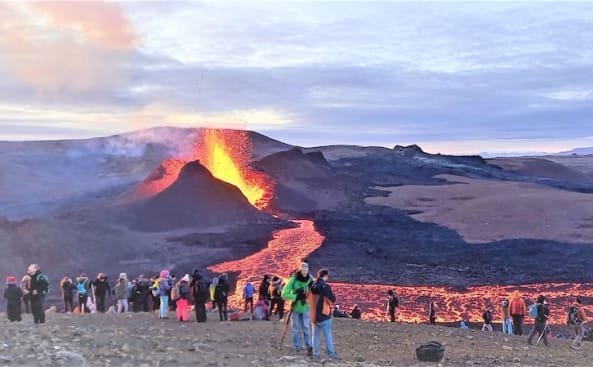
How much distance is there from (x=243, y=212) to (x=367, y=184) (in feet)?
98.5

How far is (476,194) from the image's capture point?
6538 cm

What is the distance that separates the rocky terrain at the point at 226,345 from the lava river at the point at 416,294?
801 cm

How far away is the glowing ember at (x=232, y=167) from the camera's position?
58078 mm

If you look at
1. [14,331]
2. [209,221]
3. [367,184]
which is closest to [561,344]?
[14,331]

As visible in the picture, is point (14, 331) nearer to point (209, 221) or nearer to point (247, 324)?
point (247, 324)

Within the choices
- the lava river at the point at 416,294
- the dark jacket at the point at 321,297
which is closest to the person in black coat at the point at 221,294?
the dark jacket at the point at 321,297

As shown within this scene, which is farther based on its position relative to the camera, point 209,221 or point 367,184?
point 367,184

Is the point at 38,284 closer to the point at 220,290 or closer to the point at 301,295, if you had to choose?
the point at 220,290

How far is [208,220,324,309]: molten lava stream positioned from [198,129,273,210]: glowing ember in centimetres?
1126

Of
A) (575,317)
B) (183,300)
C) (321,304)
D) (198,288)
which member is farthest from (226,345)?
(575,317)

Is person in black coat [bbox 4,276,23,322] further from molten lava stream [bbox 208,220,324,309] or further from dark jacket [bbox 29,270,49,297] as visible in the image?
molten lava stream [bbox 208,220,324,309]

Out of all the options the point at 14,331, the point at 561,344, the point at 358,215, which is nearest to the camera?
the point at 14,331

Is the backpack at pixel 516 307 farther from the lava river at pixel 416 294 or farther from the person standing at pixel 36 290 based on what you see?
the person standing at pixel 36 290

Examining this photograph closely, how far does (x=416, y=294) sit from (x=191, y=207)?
21.3 m
